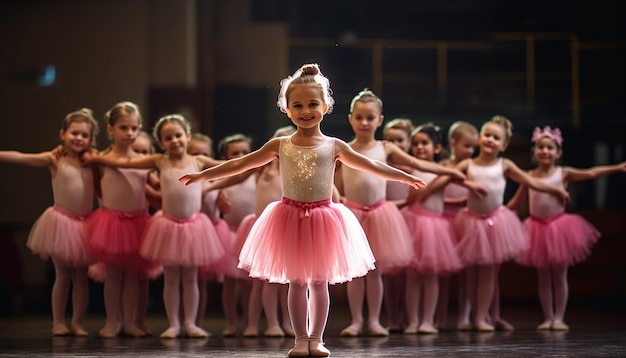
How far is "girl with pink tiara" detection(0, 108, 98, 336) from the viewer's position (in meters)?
4.32

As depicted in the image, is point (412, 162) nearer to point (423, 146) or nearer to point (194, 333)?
point (423, 146)

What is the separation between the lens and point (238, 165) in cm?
339

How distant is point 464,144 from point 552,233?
61cm

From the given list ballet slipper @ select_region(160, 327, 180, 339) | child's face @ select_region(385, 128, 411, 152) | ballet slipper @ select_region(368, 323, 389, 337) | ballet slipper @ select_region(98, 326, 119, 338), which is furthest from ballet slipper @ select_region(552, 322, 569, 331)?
ballet slipper @ select_region(98, 326, 119, 338)

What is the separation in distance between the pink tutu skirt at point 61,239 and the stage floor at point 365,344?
1.16 ft

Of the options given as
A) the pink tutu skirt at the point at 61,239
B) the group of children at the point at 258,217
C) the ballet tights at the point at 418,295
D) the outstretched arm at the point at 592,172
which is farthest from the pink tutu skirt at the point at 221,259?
the outstretched arm at the point at 592,172

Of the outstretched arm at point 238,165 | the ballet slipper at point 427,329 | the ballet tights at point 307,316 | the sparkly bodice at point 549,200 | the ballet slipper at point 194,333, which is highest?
the outstretched arm at point 238,165

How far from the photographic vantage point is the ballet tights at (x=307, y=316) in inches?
129

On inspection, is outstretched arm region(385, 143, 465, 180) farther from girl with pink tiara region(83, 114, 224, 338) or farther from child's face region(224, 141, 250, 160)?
girl with pink tiara region(83, 114, 224, 338)

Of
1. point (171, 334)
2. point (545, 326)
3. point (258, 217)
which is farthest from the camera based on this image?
point (545, 326)

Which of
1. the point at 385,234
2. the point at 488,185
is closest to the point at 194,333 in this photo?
the point at 385,234

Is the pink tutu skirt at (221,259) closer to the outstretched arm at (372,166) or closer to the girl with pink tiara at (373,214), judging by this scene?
the girl with pink tiara at (373,214)

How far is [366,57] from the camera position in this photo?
293 inches

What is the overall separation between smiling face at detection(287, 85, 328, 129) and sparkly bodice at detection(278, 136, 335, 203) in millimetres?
96
